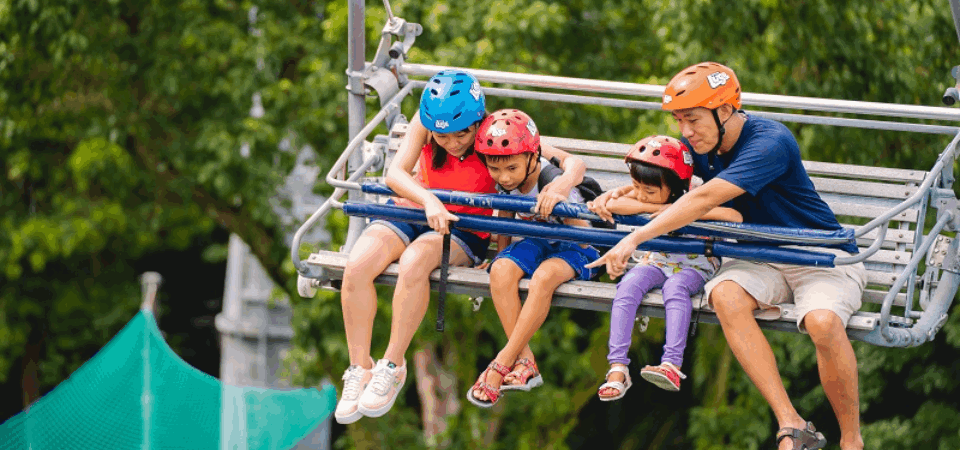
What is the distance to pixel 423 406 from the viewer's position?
43.1 feet

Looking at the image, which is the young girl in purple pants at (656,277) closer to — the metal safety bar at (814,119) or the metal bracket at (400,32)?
the metal safety bar at (814,119)

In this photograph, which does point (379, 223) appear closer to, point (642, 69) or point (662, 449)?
point (642, 69)

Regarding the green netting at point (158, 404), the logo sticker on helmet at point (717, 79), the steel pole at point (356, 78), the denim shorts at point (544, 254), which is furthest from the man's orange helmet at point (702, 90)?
the green netting at point (158, 404)

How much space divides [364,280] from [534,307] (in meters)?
0.66

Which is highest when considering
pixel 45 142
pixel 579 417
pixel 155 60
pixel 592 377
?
pixel 155 60

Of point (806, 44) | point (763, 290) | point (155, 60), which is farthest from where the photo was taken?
point (155, 60)

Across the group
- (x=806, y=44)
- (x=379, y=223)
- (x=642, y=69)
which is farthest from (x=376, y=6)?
(x=379, y=223)

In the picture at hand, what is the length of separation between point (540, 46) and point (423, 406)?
3.24 meters

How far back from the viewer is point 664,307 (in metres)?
5.80

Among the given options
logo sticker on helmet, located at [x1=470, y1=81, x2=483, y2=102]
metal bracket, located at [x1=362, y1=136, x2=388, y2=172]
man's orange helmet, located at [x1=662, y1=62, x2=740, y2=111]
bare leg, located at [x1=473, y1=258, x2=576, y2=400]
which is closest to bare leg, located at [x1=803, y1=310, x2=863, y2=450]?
man's orange helmet, located at [x1=662, y1=62, x2=740, y2=111]

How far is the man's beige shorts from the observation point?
18.5ft

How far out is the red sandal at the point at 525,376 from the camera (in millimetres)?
5934

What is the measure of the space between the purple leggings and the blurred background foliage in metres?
4.26

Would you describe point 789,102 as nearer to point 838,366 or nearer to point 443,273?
point 838,366
